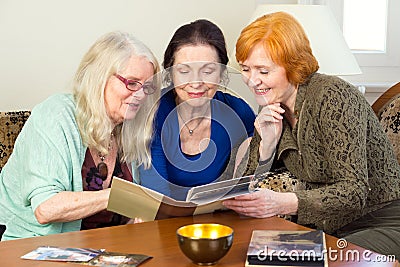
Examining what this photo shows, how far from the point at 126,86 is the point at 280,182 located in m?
0.56

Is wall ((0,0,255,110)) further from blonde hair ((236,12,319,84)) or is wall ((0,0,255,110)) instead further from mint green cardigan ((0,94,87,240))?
blonde hair ((236,12,319,84))

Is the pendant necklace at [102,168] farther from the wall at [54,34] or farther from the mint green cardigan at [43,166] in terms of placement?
the wall at [54,34]

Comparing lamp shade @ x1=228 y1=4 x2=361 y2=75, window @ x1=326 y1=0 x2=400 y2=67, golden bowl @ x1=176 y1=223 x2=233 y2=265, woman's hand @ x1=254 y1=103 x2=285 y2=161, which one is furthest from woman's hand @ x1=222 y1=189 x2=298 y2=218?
window @ x1=326 y1=0 x2=400 y2=67

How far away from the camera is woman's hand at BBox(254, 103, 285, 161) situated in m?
1.97

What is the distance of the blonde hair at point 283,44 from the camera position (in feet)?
6.61

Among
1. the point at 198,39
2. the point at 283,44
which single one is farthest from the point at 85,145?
the point at 283,44

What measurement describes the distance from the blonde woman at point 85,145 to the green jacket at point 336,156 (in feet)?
1.57

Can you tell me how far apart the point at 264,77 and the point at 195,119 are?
12.8 inches

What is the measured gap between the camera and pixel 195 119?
72.1 inches

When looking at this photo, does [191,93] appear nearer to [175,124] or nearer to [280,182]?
[175,124]

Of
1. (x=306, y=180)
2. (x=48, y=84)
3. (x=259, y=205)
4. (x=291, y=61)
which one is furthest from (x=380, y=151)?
(x=48, y=84)

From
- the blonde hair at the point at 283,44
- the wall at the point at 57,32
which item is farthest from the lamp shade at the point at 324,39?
the blonde hair at the point at 283,44

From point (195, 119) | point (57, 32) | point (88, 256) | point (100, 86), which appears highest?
point (57, 32)

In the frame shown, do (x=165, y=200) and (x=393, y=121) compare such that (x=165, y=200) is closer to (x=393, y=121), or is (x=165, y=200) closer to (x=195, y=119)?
(x=195, y=119)
